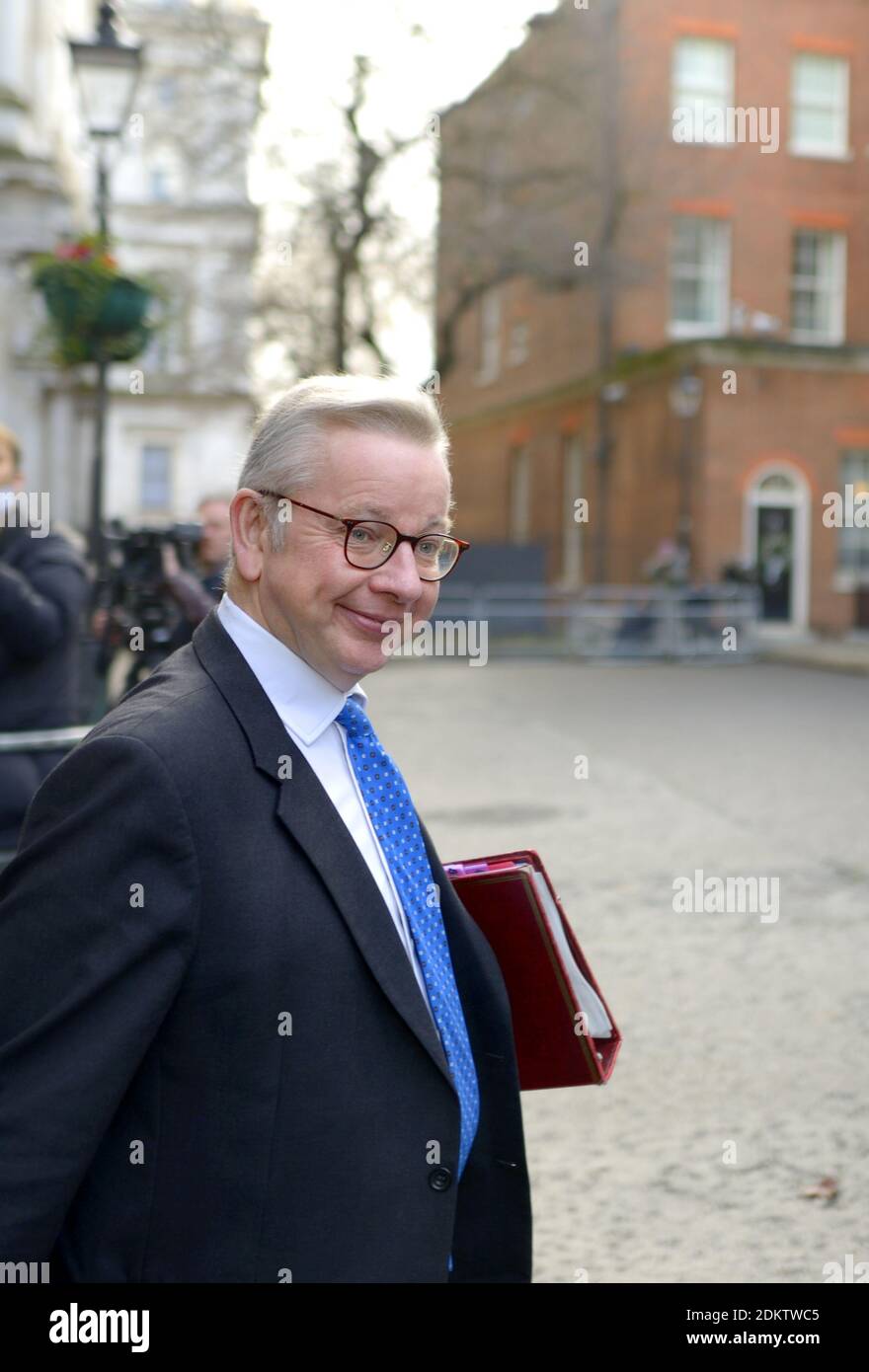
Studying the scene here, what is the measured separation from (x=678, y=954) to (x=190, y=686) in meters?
4.41

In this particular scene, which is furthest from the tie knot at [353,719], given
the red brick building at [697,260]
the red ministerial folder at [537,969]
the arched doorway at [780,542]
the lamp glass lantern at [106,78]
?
the arched doorway at [780,542]

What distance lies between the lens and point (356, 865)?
1.77 metres

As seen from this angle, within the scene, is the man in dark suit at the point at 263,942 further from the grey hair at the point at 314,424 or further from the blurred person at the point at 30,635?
the blurred person at the point at 30,635

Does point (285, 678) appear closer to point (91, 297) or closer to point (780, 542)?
point (91, 297)

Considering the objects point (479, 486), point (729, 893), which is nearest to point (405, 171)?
point (479, 486)

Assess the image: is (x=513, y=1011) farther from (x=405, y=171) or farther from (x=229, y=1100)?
(x=405, y=171)

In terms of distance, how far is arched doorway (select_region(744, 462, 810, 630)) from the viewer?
87.1 ft

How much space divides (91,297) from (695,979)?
16.7 ft

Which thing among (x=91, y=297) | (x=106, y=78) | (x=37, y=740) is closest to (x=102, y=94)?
(x=106, y=78)

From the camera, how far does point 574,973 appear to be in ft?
7.30

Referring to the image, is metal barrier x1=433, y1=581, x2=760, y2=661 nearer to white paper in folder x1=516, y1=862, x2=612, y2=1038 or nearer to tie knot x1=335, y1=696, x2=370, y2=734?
white paper in folder x1=516, y1=862, x2=612, y2=1038

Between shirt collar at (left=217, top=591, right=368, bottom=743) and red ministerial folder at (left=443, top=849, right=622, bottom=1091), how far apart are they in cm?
37

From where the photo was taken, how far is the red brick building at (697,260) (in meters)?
24.9

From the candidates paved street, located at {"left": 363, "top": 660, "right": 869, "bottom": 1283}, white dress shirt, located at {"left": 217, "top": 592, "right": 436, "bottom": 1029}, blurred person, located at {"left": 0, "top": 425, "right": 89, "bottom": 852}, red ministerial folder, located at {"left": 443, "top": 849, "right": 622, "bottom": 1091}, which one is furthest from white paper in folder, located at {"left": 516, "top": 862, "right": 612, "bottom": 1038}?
blurred person, located at {"left": 0, "top": 425, "right": 89, "bottom": 852}
